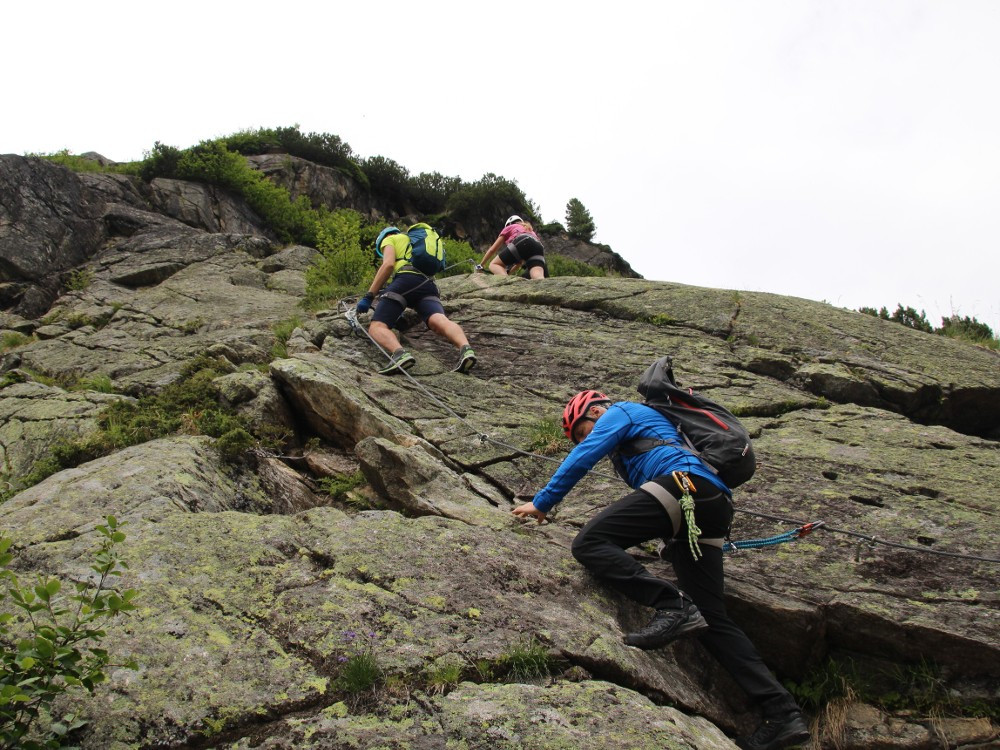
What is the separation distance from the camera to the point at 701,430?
5.44 m

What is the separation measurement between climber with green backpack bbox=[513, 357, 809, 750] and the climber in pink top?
8638 millimetres

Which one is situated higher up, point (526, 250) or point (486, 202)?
point (486, 202)

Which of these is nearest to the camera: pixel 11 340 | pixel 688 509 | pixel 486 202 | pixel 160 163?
pixel 688 509

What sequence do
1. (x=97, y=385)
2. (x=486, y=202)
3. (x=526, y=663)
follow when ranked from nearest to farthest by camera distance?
(x=526, y=663)
(x=97, y=385)
(x=486, y=202)

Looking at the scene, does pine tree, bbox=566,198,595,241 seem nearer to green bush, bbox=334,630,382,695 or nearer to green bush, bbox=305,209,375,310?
green bush, bbox=305,209,375,310

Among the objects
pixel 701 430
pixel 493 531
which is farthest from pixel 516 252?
pixel 701 430

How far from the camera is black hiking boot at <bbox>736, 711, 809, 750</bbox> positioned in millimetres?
4477

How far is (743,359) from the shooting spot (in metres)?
9.77

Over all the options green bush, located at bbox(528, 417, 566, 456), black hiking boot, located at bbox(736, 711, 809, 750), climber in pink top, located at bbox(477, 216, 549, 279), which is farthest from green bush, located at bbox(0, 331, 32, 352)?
black hiking boot, located at bbox(736, 711, 809, 750)

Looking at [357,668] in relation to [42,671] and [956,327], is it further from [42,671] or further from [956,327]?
[956,327]

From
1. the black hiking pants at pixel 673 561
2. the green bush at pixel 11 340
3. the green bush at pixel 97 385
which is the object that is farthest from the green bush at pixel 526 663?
the green bush at pixel 11 340

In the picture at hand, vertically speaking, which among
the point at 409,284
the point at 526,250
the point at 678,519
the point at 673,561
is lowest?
the point at 673,561

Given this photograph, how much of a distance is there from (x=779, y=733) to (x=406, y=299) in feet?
25.8

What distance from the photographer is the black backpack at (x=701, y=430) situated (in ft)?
17.1
